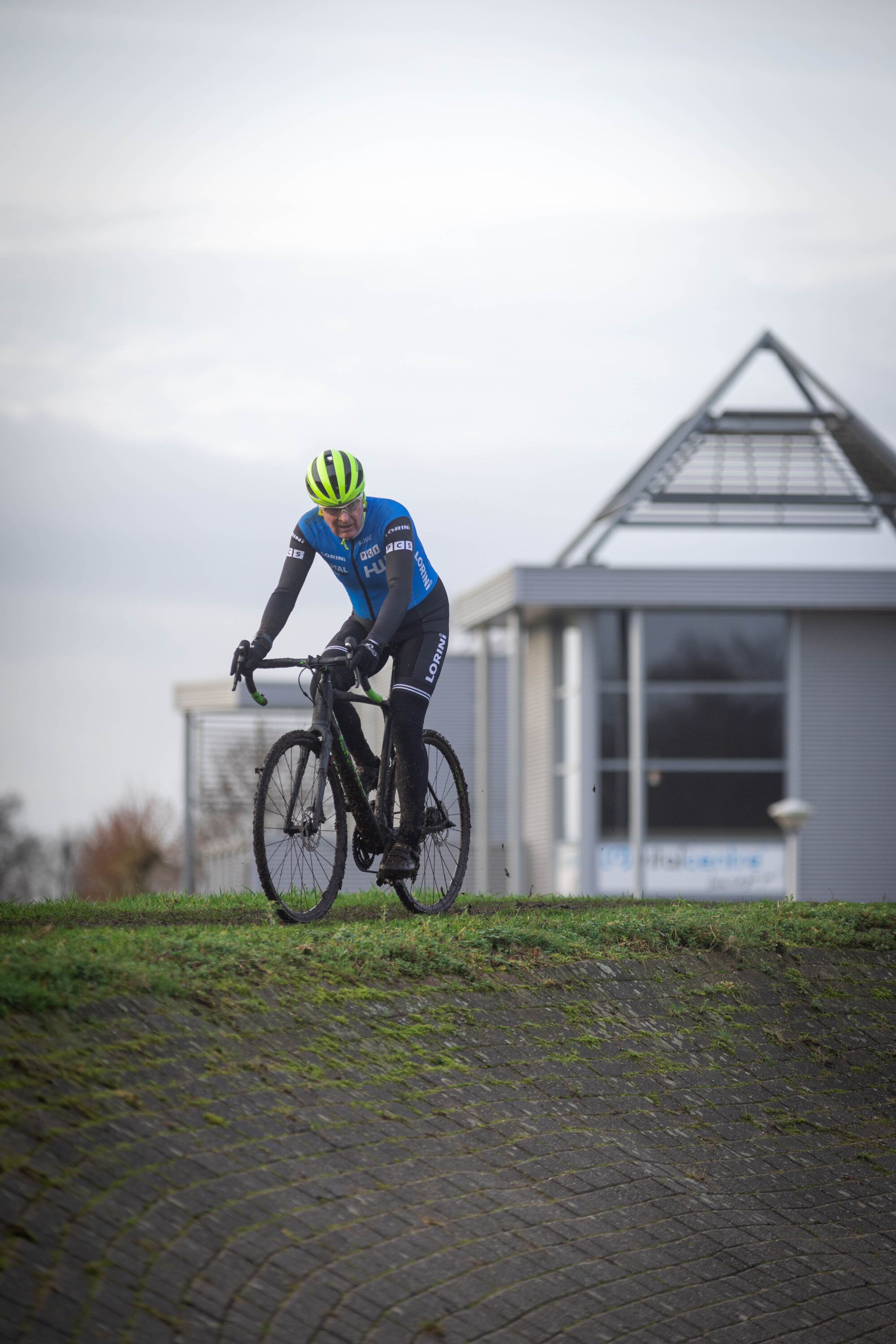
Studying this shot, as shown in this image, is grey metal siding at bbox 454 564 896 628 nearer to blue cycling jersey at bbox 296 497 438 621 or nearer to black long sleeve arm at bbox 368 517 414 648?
blue cycling jersey at bbox 296 497 438 621

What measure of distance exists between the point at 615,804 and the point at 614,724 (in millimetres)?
1628

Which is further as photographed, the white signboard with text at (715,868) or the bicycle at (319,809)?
the white signboard with text at (715,868)

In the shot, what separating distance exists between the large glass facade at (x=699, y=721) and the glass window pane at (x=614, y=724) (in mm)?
18

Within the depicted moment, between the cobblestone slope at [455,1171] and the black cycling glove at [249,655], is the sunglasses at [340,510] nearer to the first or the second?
the black cycling glove at [249,655]

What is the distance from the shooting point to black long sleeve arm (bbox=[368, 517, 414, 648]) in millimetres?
7406

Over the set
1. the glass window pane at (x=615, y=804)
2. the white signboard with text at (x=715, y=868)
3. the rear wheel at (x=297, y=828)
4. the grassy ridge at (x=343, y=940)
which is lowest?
the white signboard with text at (x=715, y=868)

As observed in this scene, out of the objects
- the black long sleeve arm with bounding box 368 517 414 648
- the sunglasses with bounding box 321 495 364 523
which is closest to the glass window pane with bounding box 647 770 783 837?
the black long sleeve arm with bounding box 368 517 414 648

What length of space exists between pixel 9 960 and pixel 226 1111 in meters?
0.93

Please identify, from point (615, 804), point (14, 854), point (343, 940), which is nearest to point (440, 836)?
point (343, 940)

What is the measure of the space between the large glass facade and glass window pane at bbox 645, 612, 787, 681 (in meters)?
0.02

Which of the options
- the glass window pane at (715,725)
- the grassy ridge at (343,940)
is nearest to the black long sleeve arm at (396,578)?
the grassy ridge at (343,940)

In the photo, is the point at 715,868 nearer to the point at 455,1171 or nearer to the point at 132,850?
the point at 455,1171

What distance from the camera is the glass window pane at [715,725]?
29.7 meters

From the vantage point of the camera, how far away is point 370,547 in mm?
7820
